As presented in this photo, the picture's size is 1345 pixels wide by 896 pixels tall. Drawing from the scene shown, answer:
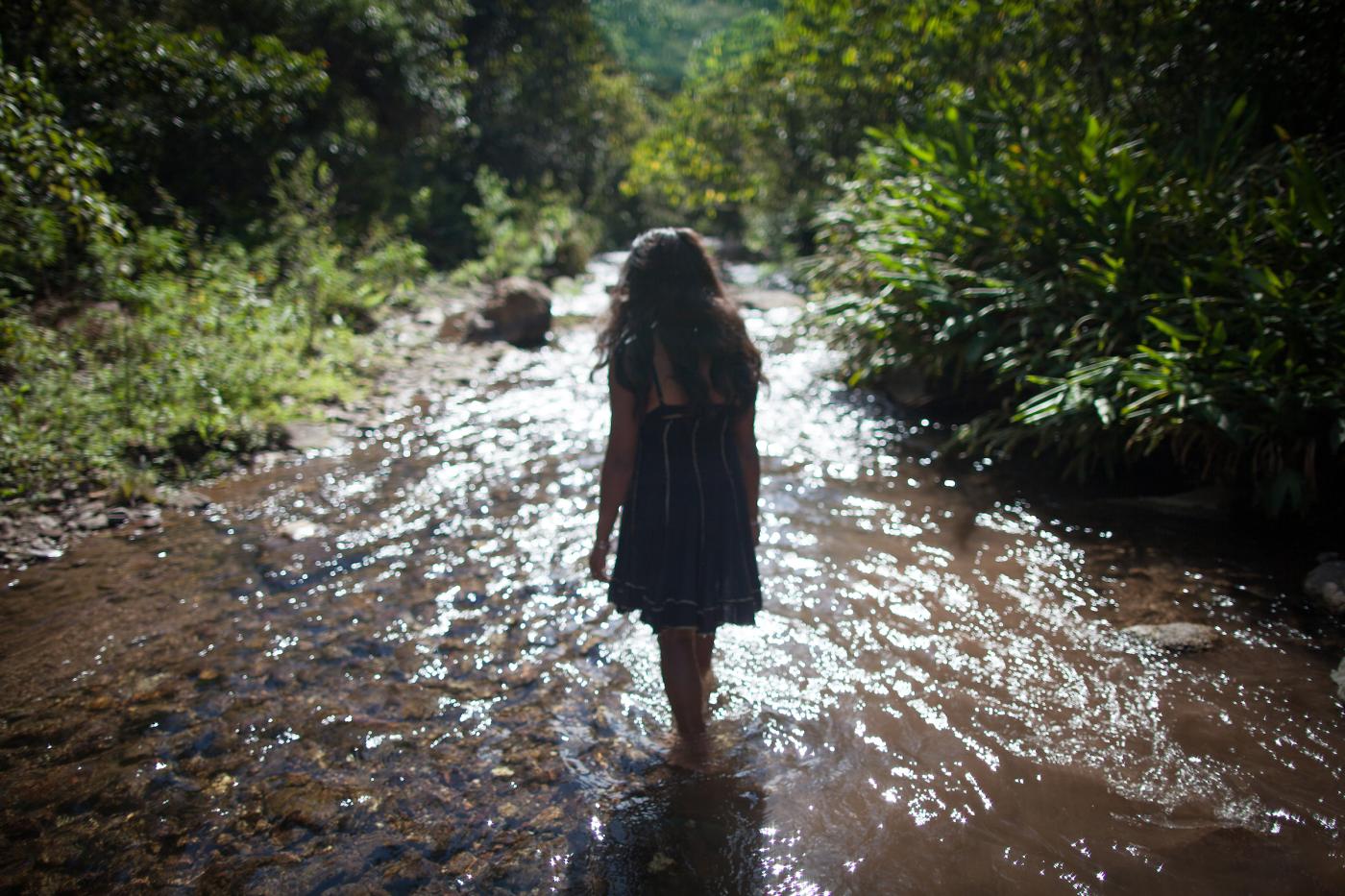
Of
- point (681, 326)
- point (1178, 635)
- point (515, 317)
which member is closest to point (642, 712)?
point (681, 326)

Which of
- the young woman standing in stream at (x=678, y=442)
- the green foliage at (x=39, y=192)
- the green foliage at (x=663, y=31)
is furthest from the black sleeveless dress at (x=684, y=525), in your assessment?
the green foliage at (x=663, y=31)

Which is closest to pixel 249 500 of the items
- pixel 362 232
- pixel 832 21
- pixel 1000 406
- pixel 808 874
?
pixel 808 874

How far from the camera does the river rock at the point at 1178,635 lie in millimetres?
→ 3453

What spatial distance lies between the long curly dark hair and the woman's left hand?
25.0 inches

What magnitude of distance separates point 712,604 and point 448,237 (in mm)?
13209

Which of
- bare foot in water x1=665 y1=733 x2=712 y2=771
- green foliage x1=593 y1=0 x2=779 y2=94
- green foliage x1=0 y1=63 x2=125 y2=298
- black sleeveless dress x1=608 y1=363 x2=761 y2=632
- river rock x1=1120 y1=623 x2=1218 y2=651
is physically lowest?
bare foot in water x1=665 y1=733 x2=712 y2=771

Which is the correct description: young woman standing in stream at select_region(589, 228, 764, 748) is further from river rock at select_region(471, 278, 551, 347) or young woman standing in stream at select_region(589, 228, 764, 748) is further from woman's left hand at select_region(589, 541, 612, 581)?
river rock at select_region(471, 278, 551, 347)

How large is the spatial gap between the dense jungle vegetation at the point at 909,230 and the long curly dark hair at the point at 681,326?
A: 3052 mm

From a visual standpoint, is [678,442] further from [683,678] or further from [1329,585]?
[1329,585]

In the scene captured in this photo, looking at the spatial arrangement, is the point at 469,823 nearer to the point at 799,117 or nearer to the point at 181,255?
the point at 181,255

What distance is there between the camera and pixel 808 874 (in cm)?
240

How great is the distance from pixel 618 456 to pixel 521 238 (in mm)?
12149

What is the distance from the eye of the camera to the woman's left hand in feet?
9.31

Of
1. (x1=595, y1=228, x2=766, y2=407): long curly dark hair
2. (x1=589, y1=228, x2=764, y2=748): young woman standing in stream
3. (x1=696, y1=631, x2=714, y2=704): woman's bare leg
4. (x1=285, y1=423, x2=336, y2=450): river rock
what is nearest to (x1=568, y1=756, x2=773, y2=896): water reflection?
(x1=696, y1=631, x2=714, y2=704): woman's bare leg
